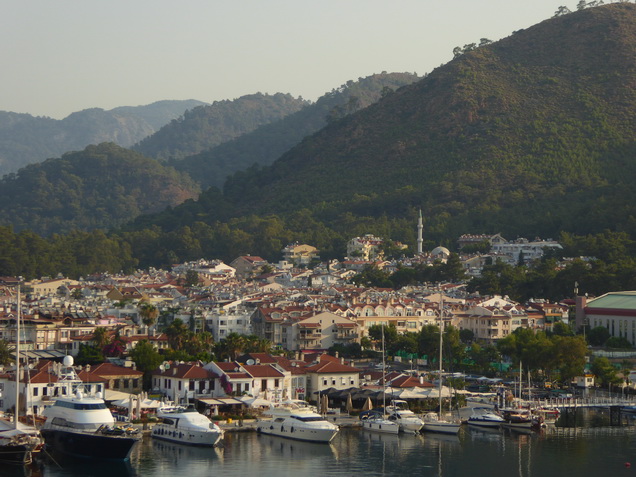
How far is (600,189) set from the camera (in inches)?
6624

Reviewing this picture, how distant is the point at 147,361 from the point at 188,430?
39.2 feet

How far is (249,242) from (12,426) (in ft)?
379

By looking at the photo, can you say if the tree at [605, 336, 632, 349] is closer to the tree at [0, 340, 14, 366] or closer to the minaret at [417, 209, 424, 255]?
the tree at [0, 340, 14, 366]

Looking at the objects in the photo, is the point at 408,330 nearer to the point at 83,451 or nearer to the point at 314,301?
the point at 314,301

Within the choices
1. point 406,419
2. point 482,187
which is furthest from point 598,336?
point 482,187

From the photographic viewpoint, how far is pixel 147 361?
226ft

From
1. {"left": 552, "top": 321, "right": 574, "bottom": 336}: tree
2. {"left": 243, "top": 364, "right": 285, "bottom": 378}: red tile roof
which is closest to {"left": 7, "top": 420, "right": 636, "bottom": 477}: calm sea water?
{"left": 243, "top": 364, "right": 285, "bottom": 378}: red tile roof

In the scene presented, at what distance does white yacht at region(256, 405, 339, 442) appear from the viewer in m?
59.4

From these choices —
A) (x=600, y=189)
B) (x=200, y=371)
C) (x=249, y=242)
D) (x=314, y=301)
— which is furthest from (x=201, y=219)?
(x=200, y=371)

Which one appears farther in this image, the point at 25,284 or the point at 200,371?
the point at 25,284

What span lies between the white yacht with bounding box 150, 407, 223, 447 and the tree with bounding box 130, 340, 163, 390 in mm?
9298

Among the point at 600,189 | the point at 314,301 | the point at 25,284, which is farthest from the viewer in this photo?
the point at 600,189

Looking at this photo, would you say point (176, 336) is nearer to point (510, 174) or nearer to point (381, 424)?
point (381, 424)

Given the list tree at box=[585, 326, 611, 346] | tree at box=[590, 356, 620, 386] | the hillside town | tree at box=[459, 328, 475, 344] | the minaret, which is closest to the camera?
the hillside town
